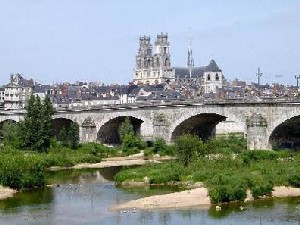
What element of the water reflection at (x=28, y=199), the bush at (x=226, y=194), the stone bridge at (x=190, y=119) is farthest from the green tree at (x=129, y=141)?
the bush at (x=226, y=194)

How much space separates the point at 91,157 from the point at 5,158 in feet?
58.4

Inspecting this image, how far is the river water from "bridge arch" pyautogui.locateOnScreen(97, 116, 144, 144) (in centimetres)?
3210

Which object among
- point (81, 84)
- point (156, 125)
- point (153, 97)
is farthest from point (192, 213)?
point (81, 84)

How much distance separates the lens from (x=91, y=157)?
68500mm

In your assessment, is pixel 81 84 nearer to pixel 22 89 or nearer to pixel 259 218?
pixel 22 89

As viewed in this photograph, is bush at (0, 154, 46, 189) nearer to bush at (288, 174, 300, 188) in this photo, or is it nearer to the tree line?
bush at (288, 174, 300, 188)

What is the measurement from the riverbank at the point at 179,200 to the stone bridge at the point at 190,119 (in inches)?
824

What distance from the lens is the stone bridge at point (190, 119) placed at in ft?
220

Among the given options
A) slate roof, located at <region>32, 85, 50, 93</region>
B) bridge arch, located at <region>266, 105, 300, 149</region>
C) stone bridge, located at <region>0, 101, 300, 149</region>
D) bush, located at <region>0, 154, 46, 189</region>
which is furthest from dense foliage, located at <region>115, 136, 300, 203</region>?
slate roof, located at <region>32, 85, 50, 93</region>

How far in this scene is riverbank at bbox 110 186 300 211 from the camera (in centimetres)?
4256

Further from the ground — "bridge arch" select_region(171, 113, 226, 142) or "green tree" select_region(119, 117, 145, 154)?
"bridge arch" select_region(171, 113, 226, 142)

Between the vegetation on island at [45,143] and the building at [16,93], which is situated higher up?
the building at [16,93]

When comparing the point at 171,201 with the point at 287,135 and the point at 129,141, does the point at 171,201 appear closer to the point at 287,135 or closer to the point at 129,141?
the point at 129,141

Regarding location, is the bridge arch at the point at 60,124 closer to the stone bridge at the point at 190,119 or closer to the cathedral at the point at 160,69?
the stone bridge at the point at 190,119
